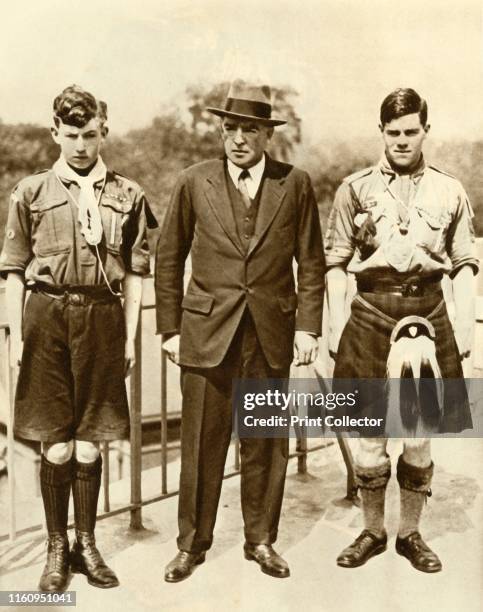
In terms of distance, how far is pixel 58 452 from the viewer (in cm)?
315

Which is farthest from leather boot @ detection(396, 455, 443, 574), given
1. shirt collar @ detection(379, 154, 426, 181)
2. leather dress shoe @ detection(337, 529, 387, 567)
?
shirt collar @ detection(379, 154, 426, 181)

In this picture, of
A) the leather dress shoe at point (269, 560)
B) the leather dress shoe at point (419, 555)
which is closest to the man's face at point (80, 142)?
the leather dress shoe at point (269, 560)

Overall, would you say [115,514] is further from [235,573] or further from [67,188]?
[67,188]

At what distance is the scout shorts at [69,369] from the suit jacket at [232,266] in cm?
25

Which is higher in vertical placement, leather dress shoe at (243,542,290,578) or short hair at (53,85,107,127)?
short hair at (53,85,107,127)

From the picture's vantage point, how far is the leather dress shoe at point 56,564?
329 centimetres

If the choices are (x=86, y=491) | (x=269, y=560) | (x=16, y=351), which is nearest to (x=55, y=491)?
(x=86, y=491)

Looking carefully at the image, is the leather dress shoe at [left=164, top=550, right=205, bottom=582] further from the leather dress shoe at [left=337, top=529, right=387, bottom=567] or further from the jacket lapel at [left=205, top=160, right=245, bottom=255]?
the jacket lapel at [left=205, top=160, right=245, bottom=255]

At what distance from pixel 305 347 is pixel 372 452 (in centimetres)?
56

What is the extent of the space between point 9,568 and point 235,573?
38.2 inches

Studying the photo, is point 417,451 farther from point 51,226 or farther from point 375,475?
point 51,226

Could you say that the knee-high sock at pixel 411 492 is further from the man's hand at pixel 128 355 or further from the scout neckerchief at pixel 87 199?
the scout neckerchief at pixel 87 199

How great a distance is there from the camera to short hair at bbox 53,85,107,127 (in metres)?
3.12

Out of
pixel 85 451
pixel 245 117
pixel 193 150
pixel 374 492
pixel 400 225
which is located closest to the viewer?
pixel 245 117
